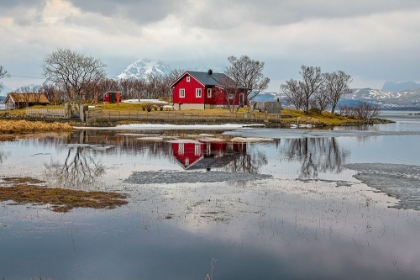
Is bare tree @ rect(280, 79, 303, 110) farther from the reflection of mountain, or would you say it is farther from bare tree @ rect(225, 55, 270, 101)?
the reflection of mountain

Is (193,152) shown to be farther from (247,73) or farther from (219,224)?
(247,73)

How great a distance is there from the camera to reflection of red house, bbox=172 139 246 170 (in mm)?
26111

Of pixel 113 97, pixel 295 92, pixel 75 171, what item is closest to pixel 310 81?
pixel 295 92

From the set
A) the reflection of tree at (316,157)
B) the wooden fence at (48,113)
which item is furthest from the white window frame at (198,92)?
the reflection of tree at (316,157)

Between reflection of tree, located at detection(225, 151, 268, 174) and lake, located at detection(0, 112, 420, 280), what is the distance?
24cm

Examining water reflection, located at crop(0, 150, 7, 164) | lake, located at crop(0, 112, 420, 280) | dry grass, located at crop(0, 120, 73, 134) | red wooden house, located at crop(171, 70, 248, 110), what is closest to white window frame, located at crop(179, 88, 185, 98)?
red wooden house, located at crop(171, 70, 248, 110)

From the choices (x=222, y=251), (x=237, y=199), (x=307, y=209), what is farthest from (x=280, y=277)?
(x=237, y=199)

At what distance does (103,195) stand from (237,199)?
17.2ft

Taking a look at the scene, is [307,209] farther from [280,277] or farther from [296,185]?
[280,277]

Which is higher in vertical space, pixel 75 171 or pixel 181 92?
pixel 181 92

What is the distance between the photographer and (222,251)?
437 inches

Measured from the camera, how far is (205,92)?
287ft

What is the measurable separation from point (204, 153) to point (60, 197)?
16016mm

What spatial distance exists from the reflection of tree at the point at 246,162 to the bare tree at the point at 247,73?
221 feet
